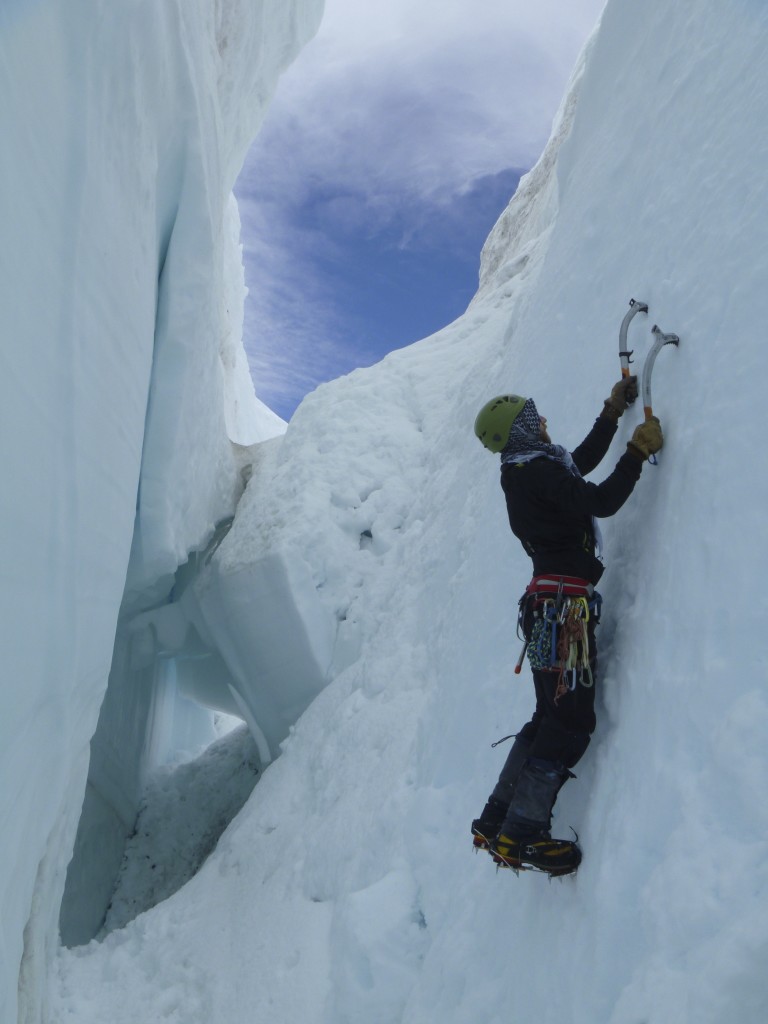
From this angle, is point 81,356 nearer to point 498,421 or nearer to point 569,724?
point 498,421

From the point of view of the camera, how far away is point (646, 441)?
2.28m

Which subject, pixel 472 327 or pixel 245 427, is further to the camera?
pixel 245 427

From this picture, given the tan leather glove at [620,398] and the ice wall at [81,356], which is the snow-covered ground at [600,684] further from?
the ice wall at [81,356]

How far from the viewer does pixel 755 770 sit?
5.26ft

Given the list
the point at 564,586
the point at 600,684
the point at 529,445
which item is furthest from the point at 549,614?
the point at 529,445

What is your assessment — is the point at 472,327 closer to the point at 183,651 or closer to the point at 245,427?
the point at 183,651

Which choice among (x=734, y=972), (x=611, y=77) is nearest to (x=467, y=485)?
(x=611, y=77)

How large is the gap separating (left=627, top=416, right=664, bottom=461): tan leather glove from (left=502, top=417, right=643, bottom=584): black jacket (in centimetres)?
3

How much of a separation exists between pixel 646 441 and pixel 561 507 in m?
0.32

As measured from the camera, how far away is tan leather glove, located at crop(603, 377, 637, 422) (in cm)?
262

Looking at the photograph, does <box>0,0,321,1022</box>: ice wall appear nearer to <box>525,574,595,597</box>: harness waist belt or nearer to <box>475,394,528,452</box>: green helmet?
<box>475,394,528,452</box>: green helmet

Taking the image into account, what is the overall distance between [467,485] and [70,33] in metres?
3.52

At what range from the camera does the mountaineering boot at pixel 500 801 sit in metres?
2.29

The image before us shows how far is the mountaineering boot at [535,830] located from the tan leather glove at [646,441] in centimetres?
96
